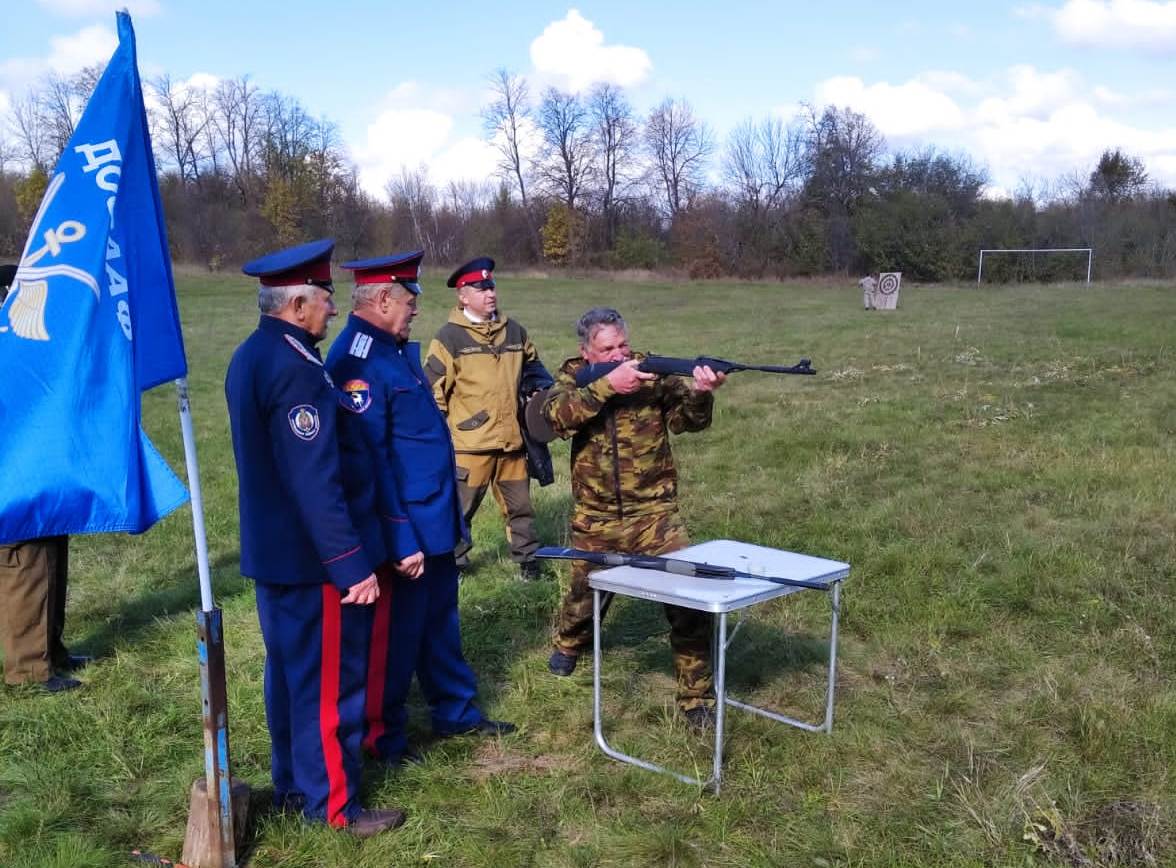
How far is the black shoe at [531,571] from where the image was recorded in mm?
6746

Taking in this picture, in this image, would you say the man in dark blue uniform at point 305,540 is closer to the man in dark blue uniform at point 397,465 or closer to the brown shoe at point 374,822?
the brown shoe at point 374,822

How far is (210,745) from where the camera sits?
3.39 m

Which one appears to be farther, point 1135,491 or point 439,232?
point 439,232

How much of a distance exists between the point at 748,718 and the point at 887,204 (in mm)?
58785

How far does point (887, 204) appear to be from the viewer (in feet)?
193

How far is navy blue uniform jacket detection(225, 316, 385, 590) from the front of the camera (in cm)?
338

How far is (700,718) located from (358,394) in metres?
2.14

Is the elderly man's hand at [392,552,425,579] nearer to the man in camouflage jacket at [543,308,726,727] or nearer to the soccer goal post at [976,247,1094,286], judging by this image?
the man in camouflage jacket at [543,308,726,727]

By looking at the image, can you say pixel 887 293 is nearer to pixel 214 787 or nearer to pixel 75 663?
pixel 75 663

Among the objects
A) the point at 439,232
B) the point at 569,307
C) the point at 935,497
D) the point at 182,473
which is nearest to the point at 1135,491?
the point at 935,497

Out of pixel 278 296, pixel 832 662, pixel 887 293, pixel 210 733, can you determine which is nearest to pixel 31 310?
pixel 278 296

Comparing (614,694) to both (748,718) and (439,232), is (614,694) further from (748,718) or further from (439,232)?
(439,232)

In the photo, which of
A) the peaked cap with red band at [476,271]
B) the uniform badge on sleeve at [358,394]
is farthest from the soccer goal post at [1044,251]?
the uniform badge on sleeve at [358,394]

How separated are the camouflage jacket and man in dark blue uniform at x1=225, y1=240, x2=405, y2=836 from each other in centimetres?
134
